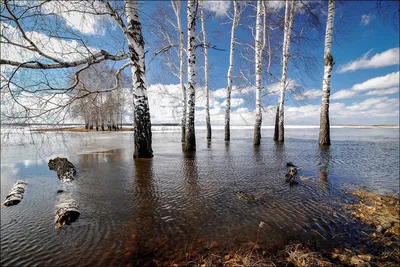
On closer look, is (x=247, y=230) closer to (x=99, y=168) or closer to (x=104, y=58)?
(x=99, y=168)

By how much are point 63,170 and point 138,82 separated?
11.5ft

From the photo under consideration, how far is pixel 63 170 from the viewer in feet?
15.0

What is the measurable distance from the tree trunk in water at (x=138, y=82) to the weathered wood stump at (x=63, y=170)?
227 centimetres

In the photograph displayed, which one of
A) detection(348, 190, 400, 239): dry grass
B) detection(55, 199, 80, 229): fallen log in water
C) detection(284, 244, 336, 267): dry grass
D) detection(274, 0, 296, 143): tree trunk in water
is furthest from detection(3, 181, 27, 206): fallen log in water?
detection(274, 0, 296, 143): tree trunk in water

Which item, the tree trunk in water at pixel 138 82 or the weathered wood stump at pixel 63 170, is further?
the tree trunk in water at pixel 138 82

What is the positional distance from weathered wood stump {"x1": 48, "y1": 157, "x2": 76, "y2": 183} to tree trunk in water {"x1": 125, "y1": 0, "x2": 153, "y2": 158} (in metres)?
2.27

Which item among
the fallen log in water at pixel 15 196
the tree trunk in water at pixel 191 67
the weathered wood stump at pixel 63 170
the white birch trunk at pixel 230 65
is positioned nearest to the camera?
the fallen log in water at pixel 15 196

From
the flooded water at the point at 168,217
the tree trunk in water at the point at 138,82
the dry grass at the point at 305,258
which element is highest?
the tree trunk in water at the point at 138,82

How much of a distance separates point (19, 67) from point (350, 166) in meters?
9.18

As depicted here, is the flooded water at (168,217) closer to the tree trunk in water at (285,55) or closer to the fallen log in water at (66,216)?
the fallen log in water at (66,216)

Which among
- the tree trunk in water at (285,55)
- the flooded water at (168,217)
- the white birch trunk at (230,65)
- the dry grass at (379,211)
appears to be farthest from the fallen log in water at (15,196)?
the tree trunk in water at (285,55)

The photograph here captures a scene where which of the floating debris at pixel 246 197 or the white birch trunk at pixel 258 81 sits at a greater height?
the white birch trunk at pixel 258 81

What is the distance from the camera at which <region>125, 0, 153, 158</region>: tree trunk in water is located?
6160mm

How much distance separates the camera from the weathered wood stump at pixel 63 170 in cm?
420
